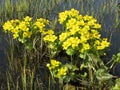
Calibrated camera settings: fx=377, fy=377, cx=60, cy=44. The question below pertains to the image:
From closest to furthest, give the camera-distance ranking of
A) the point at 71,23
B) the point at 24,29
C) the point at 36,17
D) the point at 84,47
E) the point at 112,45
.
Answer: the point at 84,47, the point at 71,23, the point at 24,29, the point at 112,45, the point at 36,17

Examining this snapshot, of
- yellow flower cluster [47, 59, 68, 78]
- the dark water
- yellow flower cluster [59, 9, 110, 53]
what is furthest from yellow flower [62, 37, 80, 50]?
the dark water

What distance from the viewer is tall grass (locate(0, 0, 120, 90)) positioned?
477 cm

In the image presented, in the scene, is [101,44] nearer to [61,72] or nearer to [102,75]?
[102,75]

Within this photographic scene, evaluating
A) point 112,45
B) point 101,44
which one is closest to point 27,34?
point 101,44

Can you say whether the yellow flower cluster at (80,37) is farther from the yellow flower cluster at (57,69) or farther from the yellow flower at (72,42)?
the yellow flower cluster at (57,69)

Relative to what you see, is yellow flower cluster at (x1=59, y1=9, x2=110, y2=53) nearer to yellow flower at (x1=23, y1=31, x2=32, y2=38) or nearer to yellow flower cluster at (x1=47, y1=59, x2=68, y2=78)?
yellow flower cluster at (x1=47, y1=59, x2=68, y2=78)

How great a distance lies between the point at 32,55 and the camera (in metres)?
5.33

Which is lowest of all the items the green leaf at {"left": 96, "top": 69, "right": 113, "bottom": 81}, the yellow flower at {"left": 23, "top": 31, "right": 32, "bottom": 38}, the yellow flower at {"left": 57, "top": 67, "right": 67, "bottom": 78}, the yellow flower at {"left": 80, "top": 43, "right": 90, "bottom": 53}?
the green leaf at {"left": 96, "top": 69, "right": 113, "bottom": 81}

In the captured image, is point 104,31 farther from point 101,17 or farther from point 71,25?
point 71,25

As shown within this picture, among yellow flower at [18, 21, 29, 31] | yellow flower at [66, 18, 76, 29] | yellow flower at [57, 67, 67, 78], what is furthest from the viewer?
yellow flower at [18, 21, 29, 31]

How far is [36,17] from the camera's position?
22.3ft

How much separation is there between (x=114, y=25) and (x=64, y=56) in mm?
1628

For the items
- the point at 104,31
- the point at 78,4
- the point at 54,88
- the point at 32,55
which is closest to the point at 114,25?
the point at 104,31

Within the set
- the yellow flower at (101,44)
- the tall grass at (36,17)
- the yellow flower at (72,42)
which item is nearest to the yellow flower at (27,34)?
the tall grass at (36,17)
